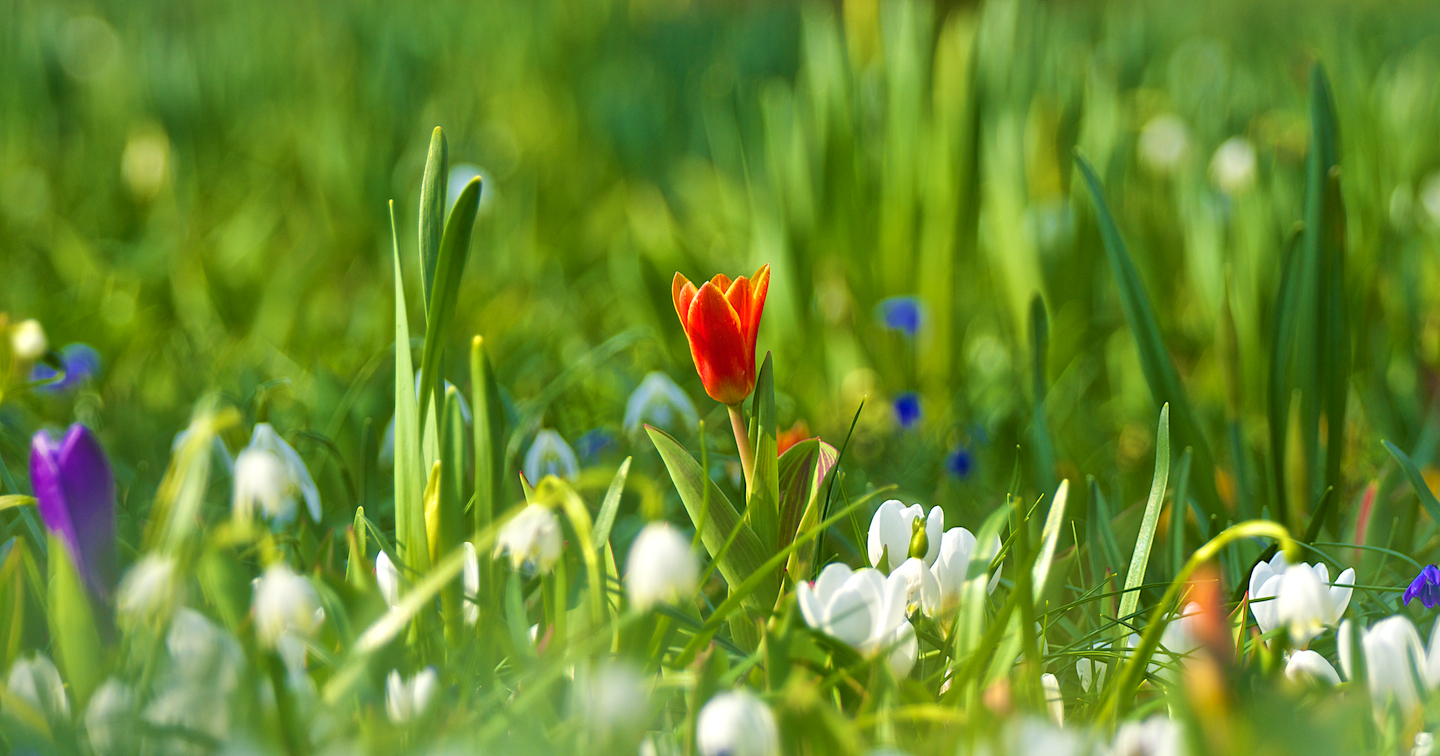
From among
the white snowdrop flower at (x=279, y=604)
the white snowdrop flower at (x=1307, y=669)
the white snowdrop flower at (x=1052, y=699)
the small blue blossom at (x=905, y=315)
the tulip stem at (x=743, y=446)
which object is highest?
the white snowdrop flower at (x=279, y=604)

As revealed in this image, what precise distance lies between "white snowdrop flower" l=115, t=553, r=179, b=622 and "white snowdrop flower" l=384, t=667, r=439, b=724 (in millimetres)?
169

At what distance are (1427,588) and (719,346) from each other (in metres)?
0.69

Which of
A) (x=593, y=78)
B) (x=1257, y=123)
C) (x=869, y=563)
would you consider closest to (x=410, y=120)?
(x=593, y=78)

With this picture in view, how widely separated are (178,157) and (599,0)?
9.54 ft

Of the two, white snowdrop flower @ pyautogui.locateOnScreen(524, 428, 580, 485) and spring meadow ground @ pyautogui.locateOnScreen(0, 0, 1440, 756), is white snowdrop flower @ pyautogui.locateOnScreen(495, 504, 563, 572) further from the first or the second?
white snowdrop flower @ pyautogui.locateOnScreen(524, 428, 580, 485)

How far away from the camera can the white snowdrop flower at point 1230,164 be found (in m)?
2.46

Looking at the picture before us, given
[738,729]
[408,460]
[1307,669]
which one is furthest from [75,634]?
[1307,669]

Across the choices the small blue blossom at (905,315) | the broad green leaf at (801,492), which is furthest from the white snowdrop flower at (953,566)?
the small blue blossom at (905,315)

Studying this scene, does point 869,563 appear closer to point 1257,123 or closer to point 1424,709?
point 1424,709

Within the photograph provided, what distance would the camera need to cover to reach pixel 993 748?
22.9 inches

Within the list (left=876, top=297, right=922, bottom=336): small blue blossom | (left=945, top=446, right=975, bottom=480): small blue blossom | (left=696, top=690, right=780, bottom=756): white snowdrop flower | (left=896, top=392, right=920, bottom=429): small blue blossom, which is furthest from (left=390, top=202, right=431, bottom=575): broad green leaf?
(left=876, top=297, right=922, bottom=336): small blue blossom

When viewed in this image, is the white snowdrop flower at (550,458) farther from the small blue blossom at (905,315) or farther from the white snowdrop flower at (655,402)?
the small blue blossom at (905,315)

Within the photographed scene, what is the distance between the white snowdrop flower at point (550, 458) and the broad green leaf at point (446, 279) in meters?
0.26

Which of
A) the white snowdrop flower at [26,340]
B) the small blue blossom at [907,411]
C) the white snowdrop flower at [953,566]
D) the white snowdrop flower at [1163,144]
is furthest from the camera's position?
the white snowdrop flower at [1163,144]
